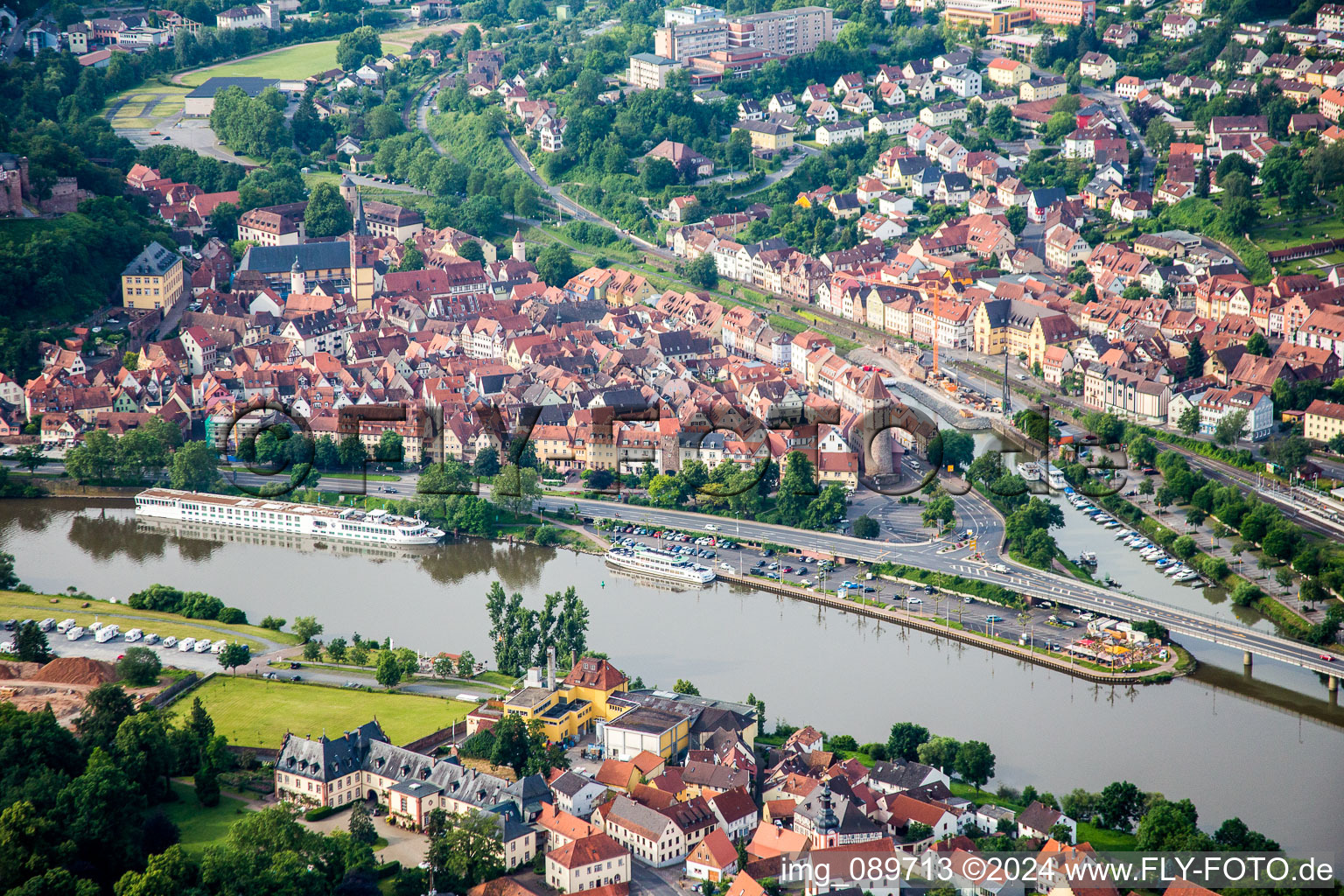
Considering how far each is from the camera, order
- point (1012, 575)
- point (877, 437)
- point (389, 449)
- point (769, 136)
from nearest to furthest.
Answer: point (1012, 575), point (877, 437), point (389, 449), point (769, 136)

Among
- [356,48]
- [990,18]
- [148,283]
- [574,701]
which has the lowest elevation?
[574,701]

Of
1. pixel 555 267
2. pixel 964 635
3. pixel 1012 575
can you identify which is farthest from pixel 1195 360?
pixel 555 267

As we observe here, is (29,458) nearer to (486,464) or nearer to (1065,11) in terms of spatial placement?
(486,464)

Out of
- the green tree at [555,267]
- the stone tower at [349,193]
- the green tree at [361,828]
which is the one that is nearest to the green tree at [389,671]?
the green tree at [361,828]

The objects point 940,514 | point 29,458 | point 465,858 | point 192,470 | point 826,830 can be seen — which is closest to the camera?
point 465,858

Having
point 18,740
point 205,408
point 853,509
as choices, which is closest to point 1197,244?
point 853,509

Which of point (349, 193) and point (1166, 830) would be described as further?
point (349, 193)

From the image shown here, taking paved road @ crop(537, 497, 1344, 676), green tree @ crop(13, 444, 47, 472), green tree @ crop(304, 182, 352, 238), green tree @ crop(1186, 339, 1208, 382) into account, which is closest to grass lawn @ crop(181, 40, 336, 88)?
green tree @ crop(304, 182, 352, 238)

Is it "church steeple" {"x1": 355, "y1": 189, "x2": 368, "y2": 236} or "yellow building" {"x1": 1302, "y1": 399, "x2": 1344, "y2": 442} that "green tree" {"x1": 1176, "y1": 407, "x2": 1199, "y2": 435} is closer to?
"yellow building" {"x1": 1302, "y1": 399, "x2": 1344, "y2": 442}
